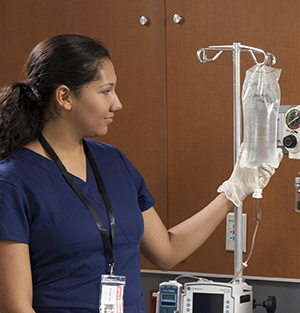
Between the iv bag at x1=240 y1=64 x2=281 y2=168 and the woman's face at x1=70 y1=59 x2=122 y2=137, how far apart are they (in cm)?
49

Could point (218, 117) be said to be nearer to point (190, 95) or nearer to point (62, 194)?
point (190, 95)

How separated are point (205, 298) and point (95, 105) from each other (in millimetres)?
899

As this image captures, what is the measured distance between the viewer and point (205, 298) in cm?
184

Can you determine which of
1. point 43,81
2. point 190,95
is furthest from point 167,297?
point 43,81

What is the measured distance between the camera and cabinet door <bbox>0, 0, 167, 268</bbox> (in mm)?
2205

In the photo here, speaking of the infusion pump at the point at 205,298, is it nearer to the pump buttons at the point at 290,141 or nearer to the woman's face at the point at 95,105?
the pump buttons at the point at 290,141

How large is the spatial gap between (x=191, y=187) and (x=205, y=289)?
19.5 inches

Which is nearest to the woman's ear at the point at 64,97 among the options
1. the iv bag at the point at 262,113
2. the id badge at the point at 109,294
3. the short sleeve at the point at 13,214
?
the short sleeve at the point at 13,214

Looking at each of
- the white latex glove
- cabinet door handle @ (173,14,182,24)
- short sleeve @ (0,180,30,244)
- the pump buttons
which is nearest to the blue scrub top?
short sleeve @ (0,180,30,244)

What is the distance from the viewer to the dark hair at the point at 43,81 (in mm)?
1378

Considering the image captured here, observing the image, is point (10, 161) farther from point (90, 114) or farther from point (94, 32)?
point (94, 32)

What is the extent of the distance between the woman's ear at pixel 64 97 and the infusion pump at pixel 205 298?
87 cm

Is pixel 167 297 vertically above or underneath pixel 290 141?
underneath

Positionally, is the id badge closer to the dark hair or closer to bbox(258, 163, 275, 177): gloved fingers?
the dark hair
